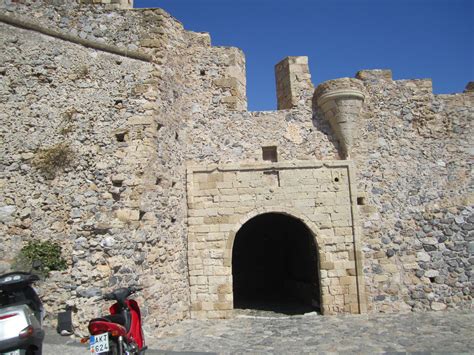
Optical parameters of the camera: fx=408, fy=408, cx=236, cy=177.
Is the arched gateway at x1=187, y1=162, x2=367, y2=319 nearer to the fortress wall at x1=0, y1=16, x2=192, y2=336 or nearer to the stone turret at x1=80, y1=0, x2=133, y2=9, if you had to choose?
the fortress wall at x1=0, y1=16, x2=192, y2=336

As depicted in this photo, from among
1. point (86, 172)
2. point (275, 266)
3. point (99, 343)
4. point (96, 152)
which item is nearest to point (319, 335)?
point (99, 343)

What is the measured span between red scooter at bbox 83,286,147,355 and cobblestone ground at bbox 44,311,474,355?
154 centimetres

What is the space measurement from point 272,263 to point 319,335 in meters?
7.22

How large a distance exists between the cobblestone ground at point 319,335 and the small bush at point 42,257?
110 cm

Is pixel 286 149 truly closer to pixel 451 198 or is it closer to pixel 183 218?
pixel 183 218

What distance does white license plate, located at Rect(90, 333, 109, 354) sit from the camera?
163 inches

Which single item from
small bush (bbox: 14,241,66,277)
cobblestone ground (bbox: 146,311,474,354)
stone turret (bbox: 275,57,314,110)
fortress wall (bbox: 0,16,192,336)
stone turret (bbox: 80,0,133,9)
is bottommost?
cobblestone ground (bbox: 146,311,474,354)

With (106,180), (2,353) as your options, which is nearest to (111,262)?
(106,180)

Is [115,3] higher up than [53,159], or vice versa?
[115,3]

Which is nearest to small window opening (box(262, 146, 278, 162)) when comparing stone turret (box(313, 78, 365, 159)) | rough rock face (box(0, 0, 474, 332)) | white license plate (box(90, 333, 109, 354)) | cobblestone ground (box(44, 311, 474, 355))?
rough rock face (box(0, 0, 474, 332))

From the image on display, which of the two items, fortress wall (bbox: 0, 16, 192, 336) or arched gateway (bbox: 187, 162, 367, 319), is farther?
arched gateway (bbox: 187, 162, 367, 319)

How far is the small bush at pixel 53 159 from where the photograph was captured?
698cm

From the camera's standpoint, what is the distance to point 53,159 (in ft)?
23.0

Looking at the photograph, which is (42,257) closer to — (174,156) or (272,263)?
(174,156)
